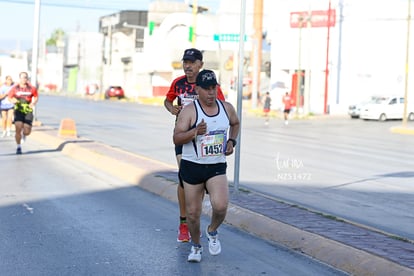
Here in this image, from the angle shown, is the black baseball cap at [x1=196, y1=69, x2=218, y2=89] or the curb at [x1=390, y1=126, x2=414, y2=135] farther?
the curb at [x1=390, y1=126, x2=414, y2=135]

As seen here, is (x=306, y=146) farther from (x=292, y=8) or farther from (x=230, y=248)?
(x=292, y=8)

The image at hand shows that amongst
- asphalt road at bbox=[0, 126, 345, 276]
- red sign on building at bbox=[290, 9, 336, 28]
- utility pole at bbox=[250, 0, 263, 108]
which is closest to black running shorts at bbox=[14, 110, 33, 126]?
asphalt road at bbox=[0, 126, 345, 276]

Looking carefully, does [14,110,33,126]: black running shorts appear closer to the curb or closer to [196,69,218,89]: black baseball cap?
[196,69,218,89]: black baseball cap

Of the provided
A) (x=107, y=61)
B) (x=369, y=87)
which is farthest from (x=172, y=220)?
(x=107, y=61)

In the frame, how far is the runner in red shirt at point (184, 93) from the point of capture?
877 centimetres

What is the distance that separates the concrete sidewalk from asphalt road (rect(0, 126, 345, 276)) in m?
0.16

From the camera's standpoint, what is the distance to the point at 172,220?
10594mm

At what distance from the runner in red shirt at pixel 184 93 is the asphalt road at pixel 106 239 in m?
0.26

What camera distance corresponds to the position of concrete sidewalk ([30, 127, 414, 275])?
7.60 m

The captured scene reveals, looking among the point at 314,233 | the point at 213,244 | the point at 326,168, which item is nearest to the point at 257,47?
the point at 326,168

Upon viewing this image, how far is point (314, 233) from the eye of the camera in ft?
29.1

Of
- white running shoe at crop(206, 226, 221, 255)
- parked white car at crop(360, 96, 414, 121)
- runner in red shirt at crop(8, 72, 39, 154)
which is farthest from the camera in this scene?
parked white car at crop(360, 96, 414, 121)

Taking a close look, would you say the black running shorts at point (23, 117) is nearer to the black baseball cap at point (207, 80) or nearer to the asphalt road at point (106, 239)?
the asphalt road at point (106, 239)

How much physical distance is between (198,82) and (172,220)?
3.24 metres
